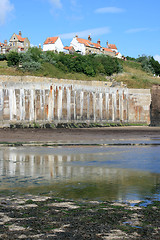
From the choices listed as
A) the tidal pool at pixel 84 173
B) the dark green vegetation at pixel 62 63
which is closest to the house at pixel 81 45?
the dark green vegetation at pixel 62 63

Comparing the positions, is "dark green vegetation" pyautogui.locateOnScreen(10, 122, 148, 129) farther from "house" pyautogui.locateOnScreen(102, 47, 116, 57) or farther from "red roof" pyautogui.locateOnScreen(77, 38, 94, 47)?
"house" pyautogui.locateOnScreen(102, 47, 116, 57)

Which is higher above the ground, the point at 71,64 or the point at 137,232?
the point at 71,64

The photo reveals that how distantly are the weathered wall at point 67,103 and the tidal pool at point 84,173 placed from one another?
19236 millimetres

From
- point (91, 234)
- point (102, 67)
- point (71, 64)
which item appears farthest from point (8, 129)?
point (102, 67)

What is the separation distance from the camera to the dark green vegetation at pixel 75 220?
539 cm

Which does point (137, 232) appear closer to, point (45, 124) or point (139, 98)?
point (45, 124)

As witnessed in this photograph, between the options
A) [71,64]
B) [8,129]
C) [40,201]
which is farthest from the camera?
[71,64]

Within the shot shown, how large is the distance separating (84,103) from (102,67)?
39683 millimetres

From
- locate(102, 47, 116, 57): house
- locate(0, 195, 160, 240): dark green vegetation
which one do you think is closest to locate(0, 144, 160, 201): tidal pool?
locate(0, 195, 160, 240): dark green vegetation

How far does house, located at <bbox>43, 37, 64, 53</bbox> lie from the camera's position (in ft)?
459

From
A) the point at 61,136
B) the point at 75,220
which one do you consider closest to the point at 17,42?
the point at 61,136

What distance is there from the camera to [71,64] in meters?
75.9

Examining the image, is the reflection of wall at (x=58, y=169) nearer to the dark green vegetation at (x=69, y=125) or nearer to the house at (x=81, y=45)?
the dark green vegetation at (x=69, y=125)

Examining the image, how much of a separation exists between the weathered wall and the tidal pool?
19.2 m
